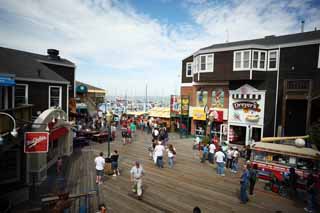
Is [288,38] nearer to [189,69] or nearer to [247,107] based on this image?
[247,107]

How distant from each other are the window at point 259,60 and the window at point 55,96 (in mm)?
19756

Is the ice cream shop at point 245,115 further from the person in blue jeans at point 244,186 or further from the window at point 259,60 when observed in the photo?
the person in blue jeans at point 244,186

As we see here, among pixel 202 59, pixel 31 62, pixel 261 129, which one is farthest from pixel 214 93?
pixel 31 62

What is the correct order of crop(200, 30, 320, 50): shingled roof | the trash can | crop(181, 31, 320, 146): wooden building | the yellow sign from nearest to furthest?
the trash can, crop(181, 31, 320, 146): wooden building, crop(200, 30, 320, 50): shingled roof, the yellow sign

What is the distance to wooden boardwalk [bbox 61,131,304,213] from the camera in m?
8.66

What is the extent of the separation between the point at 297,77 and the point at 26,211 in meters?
23.1

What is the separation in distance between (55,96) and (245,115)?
65.0 feet

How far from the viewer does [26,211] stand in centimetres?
785

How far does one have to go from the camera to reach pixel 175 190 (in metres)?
10.2

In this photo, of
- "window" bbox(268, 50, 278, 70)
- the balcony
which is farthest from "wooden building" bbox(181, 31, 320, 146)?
the balcony

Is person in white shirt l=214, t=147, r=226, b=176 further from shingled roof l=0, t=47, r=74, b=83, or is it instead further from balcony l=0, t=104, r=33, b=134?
shingled roof l=0, t=47, r=74, b=83

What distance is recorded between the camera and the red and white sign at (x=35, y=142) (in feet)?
27.2

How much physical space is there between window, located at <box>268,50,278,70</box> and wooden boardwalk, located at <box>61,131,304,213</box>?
13315mm

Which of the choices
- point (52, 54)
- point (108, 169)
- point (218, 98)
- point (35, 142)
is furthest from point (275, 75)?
point (52, 54)
